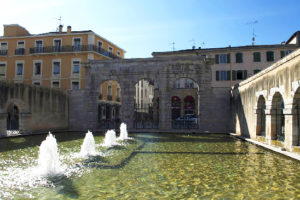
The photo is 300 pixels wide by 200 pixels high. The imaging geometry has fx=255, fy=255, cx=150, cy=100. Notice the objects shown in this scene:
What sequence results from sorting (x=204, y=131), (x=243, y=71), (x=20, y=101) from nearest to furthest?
(x=20, y=101) → (x=204, y=131) → (x=243, y=71)

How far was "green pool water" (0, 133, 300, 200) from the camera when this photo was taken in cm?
561

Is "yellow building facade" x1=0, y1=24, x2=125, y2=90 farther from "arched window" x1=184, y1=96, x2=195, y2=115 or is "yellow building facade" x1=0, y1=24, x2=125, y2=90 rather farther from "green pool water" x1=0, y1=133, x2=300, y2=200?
"green pool water" x1=0, y1=133, x2=300, y2=200

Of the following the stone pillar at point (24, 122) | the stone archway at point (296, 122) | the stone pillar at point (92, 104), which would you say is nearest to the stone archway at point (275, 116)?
the stone archway at point (296, 122)

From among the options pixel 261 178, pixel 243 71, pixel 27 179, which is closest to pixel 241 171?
pixel 261 178

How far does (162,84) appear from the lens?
22234mm

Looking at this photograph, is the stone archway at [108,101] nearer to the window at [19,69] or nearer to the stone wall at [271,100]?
the window at [19,69]

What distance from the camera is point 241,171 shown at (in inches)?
300

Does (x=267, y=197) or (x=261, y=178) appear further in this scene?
(x=261, y=178)

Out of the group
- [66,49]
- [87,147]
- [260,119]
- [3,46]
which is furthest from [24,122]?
[3,46]

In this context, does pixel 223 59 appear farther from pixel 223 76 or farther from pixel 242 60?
pixel 242 60

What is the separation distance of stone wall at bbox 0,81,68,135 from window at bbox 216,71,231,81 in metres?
20.7

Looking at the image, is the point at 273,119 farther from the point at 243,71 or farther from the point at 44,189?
the point at 243,71

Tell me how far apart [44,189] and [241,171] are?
5443 millimetres

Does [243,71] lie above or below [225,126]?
above
